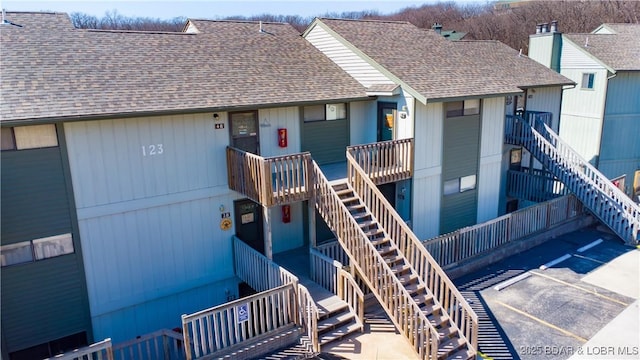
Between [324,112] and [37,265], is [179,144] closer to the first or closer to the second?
[37,265]

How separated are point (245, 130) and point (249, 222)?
266 cm

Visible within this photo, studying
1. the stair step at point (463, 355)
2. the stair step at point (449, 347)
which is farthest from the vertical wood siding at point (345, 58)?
the stair step at point (463, 355)

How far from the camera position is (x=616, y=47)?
23.7 m

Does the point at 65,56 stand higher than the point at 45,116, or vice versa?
the point at 65,56

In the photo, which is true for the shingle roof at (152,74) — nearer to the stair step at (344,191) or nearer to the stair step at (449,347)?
the stair step at (344,191)

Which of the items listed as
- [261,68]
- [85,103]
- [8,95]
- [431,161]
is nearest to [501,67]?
[431,161]

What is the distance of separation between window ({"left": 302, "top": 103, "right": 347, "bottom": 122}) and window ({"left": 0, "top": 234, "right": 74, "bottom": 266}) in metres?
7.10

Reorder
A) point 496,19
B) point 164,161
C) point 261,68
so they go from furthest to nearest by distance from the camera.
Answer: point 496,19 → point 261,68 → point 164,161

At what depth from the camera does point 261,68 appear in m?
13.8

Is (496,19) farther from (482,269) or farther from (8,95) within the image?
(8,95)

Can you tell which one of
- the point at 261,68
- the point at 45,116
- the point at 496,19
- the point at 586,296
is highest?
the point at 496,19

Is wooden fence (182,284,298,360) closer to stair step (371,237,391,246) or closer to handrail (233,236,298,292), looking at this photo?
handrail (233,236,298,292)

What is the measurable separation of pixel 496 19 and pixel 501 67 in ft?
213

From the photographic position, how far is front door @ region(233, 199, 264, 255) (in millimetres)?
12586
